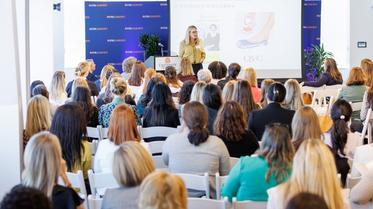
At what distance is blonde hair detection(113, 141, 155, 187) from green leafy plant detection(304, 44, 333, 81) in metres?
12.1

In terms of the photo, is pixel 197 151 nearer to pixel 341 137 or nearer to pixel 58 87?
pixel 341 137

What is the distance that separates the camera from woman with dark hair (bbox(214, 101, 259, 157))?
16.3 ft

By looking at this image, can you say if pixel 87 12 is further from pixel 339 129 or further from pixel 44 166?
pixel 44 166

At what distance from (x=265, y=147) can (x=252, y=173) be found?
0.20 metres

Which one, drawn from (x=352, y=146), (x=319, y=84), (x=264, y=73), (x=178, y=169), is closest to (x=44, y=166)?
(x=178, y=169)

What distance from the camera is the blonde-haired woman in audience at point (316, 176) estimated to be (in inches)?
118

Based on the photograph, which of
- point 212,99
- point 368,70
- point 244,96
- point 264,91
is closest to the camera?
point 212,99

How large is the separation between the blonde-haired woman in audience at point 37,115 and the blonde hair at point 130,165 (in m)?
2.34

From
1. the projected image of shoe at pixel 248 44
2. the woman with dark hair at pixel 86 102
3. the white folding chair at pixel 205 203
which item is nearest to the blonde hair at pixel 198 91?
the woman with dark hair at pixel 86 102

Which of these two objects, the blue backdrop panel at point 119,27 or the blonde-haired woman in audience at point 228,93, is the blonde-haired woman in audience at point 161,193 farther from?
the blue backdrop panel at point 119,27

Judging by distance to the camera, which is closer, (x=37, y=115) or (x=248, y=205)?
(x=248, y=205)

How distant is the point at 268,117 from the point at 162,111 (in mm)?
1157

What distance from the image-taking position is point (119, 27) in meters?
14.8

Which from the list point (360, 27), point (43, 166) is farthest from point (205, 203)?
point (360, 27)
